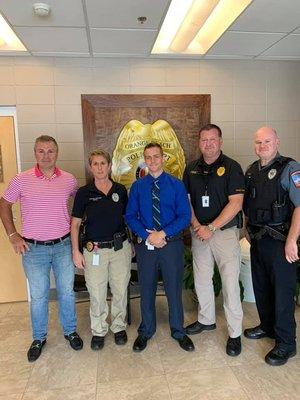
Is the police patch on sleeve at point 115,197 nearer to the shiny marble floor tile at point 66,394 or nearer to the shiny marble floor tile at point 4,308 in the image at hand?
the shiny marble floor tile at point 66,394

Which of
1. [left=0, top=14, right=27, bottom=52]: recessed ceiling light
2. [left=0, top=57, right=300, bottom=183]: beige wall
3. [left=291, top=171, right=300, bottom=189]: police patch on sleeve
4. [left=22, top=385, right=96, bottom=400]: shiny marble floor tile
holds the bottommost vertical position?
[left=22, top=385, right=96, bottom=400]: shiny marble floor tile

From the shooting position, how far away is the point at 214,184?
2.30m

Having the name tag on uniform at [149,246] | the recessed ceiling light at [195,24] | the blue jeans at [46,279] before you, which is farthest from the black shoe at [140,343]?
the recessed ceiling light at [195,24]

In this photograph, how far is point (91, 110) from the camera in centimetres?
313

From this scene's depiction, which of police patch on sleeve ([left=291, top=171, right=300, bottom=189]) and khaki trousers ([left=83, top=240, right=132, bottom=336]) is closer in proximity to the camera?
police patch on sleeve ([left=291, top=171, right=300, bottom=189])

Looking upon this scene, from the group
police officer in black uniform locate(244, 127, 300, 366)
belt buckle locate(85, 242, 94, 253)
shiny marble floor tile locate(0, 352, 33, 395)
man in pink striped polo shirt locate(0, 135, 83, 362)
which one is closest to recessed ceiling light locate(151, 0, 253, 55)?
police officer in black uniform locate(244, 127, 300, 366)

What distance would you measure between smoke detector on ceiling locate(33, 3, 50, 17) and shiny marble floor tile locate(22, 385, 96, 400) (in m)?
2.49

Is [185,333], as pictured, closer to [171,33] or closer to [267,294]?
[267,294]

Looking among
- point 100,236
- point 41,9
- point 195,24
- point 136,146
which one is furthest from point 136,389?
point 195,24

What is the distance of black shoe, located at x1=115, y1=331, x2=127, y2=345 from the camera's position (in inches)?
96.5

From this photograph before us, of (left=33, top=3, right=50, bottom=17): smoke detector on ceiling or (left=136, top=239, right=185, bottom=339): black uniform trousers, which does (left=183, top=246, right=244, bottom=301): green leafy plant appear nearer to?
(left=136, top=239, right=185, bottom=339): black uniform trousers

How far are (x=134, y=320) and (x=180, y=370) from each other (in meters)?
0.82

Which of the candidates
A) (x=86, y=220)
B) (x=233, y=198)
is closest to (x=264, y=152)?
(x=233, y=198)

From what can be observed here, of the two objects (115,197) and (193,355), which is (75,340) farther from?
(115,197)
